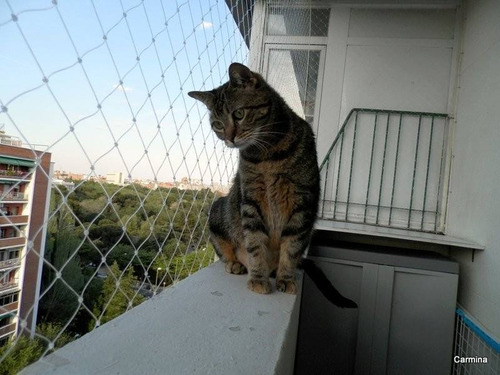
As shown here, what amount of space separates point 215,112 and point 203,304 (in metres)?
0.68

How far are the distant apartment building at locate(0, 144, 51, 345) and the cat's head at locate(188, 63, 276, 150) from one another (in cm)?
69

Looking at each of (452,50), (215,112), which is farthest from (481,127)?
(215,112)

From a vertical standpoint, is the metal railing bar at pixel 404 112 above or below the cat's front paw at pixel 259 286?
above

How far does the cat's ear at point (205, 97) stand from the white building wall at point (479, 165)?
3.97 ft

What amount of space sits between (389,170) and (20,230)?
228cm

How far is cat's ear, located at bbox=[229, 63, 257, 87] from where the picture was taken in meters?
1.03

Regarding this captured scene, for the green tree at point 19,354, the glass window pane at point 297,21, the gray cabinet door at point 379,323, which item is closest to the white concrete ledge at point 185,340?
the green tree at point 19,354

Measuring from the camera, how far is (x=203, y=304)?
2.35 feet

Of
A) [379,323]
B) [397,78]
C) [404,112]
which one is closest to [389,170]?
[404,112]

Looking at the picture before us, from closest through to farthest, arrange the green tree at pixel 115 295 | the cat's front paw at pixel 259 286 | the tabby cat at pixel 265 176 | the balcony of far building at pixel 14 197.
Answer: the balcony of far building at pixel 14 197, the green tree at pixel 115 295, the cat's front paw at pixel 259 286, the tabby cat at pixel 265 176

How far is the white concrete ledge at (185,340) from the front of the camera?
430 mm

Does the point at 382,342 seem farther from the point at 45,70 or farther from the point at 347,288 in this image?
the point at 45,70

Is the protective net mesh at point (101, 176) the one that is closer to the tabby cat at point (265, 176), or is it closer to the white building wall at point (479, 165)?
the tabby cat at point (265, 176)

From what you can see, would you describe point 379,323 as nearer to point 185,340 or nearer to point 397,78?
point 185,340
